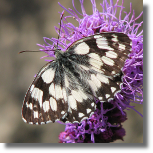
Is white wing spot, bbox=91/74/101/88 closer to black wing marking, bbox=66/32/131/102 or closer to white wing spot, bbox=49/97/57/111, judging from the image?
black wing marking, bbox=66/32/131/102

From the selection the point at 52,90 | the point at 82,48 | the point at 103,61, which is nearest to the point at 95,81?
the point at 103,61

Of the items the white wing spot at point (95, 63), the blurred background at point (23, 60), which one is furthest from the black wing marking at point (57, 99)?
the blurred background at point (23, 60)

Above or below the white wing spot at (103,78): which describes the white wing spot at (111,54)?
above

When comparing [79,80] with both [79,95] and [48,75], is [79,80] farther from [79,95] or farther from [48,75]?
[48,75]

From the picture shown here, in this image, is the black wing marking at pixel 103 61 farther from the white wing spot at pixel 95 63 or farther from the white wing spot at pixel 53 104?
the white wing spot at pixel 53 104
